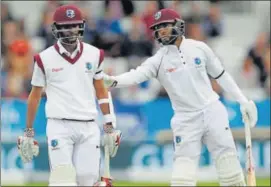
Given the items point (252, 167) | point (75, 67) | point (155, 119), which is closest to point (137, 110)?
point (155, 119)

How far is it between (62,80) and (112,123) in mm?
720

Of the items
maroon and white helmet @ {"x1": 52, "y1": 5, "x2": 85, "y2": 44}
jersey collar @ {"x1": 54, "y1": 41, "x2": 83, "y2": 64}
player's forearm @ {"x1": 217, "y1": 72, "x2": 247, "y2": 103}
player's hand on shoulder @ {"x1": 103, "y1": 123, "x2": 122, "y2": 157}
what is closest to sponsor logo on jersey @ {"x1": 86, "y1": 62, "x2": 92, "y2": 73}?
jersey collar @ {"x1": 54, "y1": 41, "x2": 83, "y2": 64}

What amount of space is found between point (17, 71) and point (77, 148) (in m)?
7.86

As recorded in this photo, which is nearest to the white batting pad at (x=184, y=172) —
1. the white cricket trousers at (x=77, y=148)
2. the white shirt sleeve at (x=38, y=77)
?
the white cricket trousers at (x=77, y=148)

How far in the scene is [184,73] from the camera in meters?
10.7

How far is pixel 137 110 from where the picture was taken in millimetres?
16562

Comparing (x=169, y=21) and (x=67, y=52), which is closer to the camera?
(x=67, y=52)

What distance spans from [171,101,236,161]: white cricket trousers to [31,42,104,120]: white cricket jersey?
1224 millimetres

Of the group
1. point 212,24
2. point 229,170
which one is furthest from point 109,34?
point 229,170

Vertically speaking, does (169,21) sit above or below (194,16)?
below

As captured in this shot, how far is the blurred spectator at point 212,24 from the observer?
→ 1945 cm

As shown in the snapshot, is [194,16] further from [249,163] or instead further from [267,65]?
[249,163]

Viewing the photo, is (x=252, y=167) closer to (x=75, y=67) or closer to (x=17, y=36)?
(x=75, y=67)

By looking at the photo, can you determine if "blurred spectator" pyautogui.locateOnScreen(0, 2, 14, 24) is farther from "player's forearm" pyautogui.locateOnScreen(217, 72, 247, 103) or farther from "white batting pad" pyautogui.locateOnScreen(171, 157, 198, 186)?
"white batting pad" pyautogui.locateOnScreen(171, 157, 198, 186)
